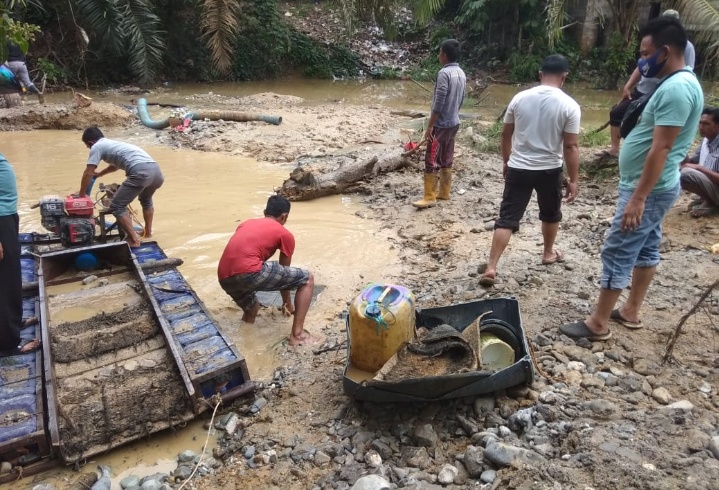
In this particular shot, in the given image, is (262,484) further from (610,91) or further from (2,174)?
(610,91)

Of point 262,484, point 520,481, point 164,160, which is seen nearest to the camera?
point 520,481

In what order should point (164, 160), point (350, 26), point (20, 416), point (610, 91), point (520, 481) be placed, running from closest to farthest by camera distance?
1. point (520, 481)
2. point (20, 416)
3. point (164, 160)
4. point (350, 26)
5. point (610, 91)

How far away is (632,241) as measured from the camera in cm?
332

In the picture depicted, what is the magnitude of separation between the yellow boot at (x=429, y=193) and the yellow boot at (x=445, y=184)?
12 centimetres

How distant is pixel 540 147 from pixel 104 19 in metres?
15.3

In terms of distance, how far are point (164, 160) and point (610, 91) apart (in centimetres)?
1474

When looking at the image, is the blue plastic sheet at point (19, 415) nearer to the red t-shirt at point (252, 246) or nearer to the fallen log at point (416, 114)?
the red t-shirt at point (252, 246)

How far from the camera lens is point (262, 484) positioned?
114 inches

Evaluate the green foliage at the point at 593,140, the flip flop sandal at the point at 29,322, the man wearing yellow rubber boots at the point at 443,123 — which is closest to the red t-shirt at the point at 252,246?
the flip flop sandal at the point at 29,322

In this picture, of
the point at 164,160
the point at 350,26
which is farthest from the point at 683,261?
the point at 350,26

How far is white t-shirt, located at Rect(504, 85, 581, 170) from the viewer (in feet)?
13.8

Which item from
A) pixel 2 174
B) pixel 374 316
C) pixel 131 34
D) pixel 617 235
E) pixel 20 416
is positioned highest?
pixel 131 34

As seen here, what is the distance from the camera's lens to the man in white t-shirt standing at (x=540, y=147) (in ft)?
13.8

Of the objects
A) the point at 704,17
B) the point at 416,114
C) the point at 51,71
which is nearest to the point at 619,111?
the point at 704,17
